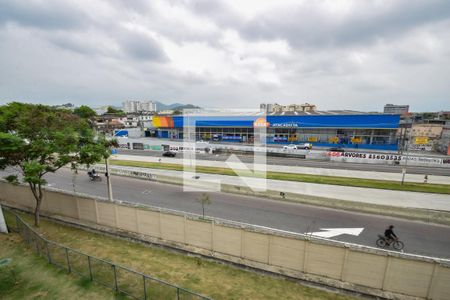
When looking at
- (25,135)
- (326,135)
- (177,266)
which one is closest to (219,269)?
(177,266)

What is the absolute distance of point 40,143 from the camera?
43.3ft

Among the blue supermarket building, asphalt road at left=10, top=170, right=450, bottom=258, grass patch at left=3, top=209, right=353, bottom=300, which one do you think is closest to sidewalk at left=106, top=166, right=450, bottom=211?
asphalt road at left=10, top=170, right=450, bottom=258

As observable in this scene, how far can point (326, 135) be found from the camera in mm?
56188

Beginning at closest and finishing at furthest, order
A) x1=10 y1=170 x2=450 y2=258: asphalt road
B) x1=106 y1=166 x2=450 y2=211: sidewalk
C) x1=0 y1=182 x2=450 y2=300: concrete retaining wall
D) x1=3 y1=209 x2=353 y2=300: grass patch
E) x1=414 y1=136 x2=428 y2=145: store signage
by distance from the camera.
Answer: x1=0 y1=182 x2=450 y2=300: concrete retaining wall, x1=3 y1=209 x2=353 y2=300: grass patch, x1=10 y1=170 x2=450 y2=258: asphalt road, x1=106 y1=166 x2=450 y2=211: sidewalk, x1=414 y1=136 x2=428 y2=145: store signage

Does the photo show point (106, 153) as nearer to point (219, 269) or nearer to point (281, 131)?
point (219, 269)

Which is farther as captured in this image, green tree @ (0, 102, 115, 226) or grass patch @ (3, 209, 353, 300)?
green tree @ (0, 102, 115, 226)

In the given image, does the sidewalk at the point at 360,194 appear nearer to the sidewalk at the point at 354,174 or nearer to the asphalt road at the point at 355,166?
the sidewalk at the point at 354,174

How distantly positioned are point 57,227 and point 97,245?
15.8ft

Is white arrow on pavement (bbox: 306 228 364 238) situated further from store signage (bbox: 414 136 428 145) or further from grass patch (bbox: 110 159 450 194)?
store signage (bbox: 414 136 428 145)

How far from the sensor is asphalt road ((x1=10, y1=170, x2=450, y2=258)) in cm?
1430

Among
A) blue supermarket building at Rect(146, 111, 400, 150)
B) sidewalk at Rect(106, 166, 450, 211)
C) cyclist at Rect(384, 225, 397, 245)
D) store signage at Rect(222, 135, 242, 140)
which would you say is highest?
blue supermarket building at Rect(146, 111, 400, 150)

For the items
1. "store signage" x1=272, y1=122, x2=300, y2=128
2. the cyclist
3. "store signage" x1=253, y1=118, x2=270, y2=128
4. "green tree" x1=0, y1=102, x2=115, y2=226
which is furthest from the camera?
"store signage" x1=253, y1=118, x2=270, y2=128

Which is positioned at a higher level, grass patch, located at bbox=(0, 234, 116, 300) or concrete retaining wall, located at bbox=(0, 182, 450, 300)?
concrete retaining wall, located at bbox=(0, 182, 450, 300)

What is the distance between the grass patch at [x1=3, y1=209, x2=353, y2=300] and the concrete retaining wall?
515 mm
